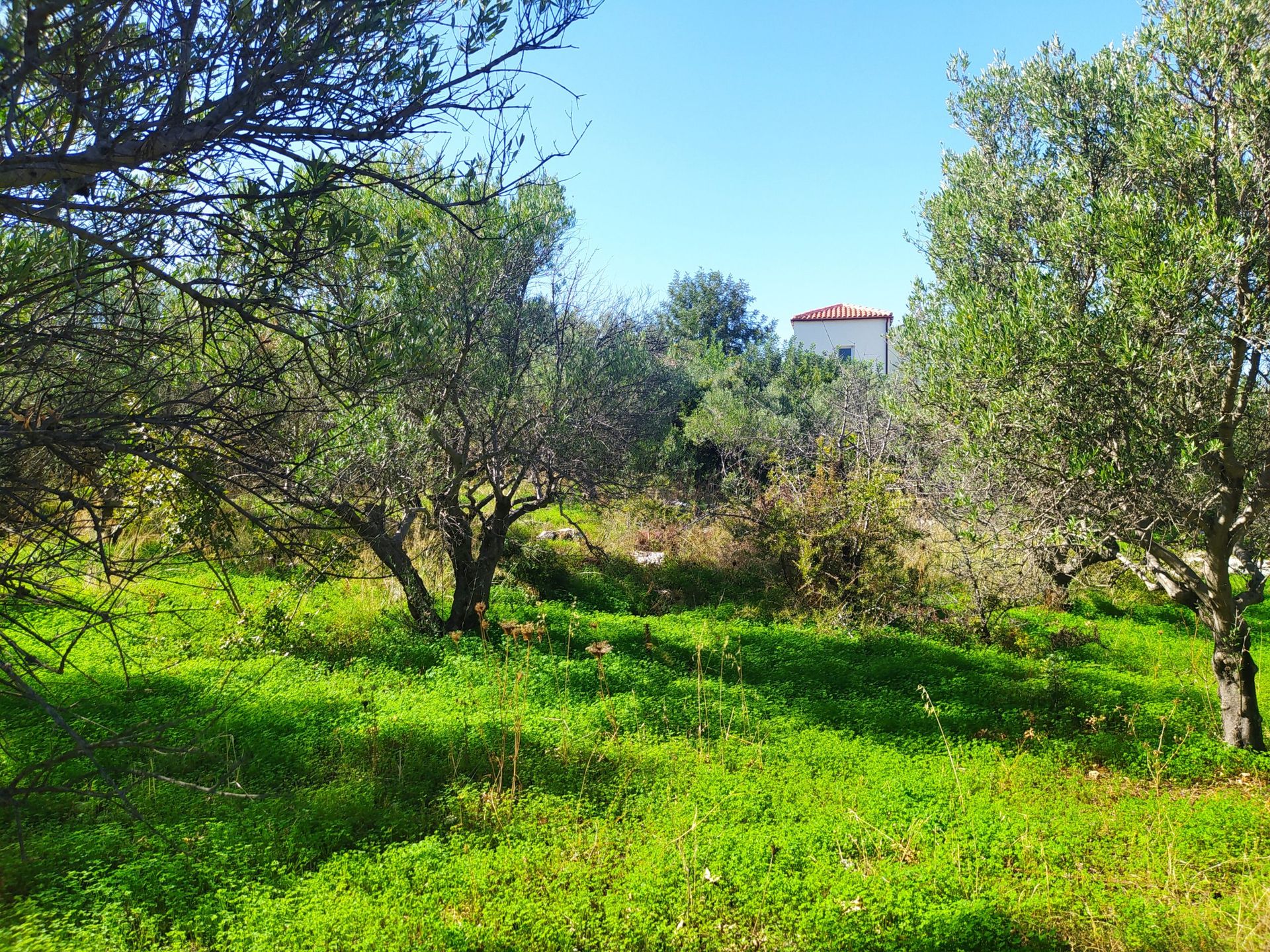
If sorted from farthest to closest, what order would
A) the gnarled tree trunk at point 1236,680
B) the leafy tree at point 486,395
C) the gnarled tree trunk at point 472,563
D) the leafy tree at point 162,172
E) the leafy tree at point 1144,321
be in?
the gnarled tree trunk at point 472,563
the leafy tree at point 486,395
the gnarled tree trunk at point 1236,680
the leafy tree at point 1144,321
the leafy tree at point 162,172

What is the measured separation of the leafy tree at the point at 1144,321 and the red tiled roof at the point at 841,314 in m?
37.2

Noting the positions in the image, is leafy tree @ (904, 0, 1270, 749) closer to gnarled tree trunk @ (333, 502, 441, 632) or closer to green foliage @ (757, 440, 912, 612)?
green foliage @ (757, 440, 912, 612)

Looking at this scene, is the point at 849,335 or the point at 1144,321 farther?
the point at 849,335

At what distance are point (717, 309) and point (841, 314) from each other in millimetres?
7075

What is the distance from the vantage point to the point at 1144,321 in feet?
16.0

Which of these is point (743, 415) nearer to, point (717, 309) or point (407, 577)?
point (407, 577)

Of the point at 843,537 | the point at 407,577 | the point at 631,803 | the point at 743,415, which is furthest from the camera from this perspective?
the point at 743,415

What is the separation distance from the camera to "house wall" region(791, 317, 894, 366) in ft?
137

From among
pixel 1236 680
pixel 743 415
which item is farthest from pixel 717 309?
pixel 1236 680

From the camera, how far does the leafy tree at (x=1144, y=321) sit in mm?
4855

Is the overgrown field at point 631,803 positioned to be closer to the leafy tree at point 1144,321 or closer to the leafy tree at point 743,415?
the leafy tree at point 1144,321

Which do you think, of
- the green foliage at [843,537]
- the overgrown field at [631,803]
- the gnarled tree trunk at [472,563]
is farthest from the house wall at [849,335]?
the overgrown field at [631,803]

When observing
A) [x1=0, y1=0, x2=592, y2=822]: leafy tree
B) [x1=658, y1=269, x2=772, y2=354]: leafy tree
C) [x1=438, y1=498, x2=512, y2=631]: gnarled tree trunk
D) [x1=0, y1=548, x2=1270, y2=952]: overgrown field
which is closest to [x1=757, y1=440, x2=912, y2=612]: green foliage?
[x1=0, y1=548, x2=1270, y2=952]: overgrown field

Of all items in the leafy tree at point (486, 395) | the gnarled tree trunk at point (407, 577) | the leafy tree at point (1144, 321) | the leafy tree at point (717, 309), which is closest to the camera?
the leafy tree at point (1144, 321)
